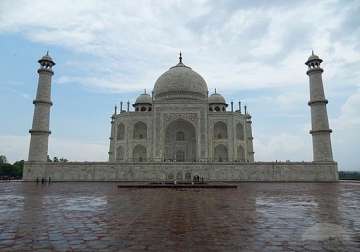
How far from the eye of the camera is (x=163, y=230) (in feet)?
16.3

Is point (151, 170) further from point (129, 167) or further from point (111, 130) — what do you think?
point (111, 130)

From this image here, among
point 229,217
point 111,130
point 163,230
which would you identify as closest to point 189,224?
point 163,230

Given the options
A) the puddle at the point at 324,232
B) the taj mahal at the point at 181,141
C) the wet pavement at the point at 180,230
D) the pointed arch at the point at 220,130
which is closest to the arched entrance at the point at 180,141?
the taj mahal at the point at 181,141

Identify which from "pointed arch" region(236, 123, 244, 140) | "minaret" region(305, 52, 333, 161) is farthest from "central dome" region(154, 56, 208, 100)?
"minaret" region(305, 52, 333, 161)

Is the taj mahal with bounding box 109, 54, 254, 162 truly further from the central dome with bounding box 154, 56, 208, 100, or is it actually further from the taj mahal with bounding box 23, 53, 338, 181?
the central dome with bounding box 154, 56, 208, 100

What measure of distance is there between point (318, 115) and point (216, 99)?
13736mm

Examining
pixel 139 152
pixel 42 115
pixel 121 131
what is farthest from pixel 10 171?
pixel 139 152

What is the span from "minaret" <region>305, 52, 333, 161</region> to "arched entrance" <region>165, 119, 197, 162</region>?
11.6 m

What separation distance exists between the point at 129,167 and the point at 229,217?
64.3ft

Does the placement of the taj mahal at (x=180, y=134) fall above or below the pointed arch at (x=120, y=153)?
above

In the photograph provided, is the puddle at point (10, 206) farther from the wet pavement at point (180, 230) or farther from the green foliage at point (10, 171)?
the green foliage at point (10, 171)

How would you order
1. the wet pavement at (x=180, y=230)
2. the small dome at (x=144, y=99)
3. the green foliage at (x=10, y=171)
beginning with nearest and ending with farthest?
the wet pavement at (x=180, y=230) → the green foliage at (x=10, y=171) → the small dome at (x=144, y=99)

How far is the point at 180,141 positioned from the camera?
33.3 meters

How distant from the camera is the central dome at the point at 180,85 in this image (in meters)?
35.5
